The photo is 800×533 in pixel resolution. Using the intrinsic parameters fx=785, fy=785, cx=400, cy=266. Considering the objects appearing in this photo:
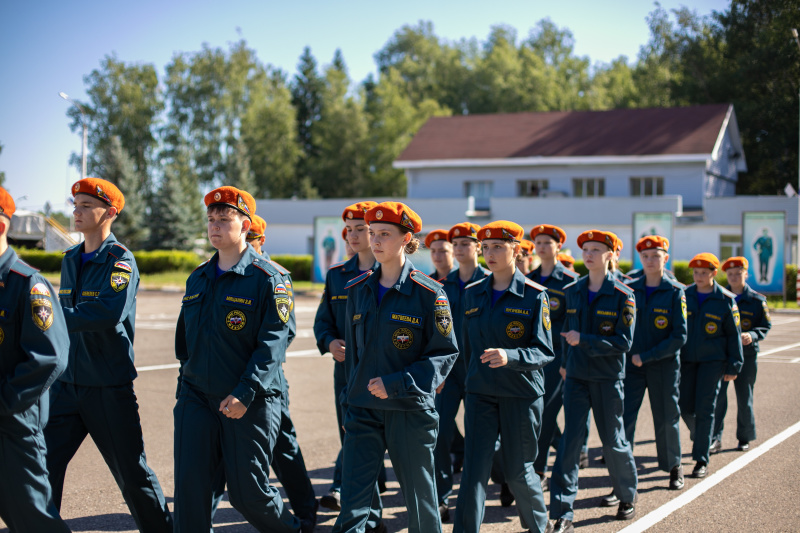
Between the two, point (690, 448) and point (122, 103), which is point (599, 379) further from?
point (122, 103)

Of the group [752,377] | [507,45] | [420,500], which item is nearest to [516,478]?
[420,500]

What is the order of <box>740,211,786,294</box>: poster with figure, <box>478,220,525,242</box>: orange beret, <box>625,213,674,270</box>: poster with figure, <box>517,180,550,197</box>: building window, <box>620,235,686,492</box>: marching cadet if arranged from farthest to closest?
<box>517,180,550,197</box>: building window → <box>625,213,674,270</box>: poster with figure → <box>740,211,786,294</box>: poster with figure → <box>620,235,686,492</box>: marching cadet → <box>478,220,525,242</box>: orange beret

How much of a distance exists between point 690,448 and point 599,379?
10.8 ft

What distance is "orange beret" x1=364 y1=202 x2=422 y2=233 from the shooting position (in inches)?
182

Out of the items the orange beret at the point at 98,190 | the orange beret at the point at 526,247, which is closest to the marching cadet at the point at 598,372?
the orange beret at the point at 526,247

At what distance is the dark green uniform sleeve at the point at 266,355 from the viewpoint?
4.37 m

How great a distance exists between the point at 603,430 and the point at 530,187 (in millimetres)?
42166

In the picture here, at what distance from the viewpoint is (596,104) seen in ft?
237

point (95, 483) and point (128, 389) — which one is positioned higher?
point (128, 389)

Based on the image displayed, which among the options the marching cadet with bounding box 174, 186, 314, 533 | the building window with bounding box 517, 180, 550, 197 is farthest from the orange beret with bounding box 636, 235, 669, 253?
the building window with bounding box 517, 180, 550, 197

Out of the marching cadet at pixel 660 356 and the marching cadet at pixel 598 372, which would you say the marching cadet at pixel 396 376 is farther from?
the marching cadet at pixel 660 356

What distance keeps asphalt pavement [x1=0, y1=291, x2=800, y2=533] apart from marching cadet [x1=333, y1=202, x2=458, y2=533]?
1481 millimetres

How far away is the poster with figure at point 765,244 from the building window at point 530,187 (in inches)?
753

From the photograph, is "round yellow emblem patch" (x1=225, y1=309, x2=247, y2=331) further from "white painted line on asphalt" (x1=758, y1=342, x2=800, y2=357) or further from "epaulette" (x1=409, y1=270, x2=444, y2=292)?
"white painted line on asphalt" (x1=758, y1=342, x2=800, y2=357)
